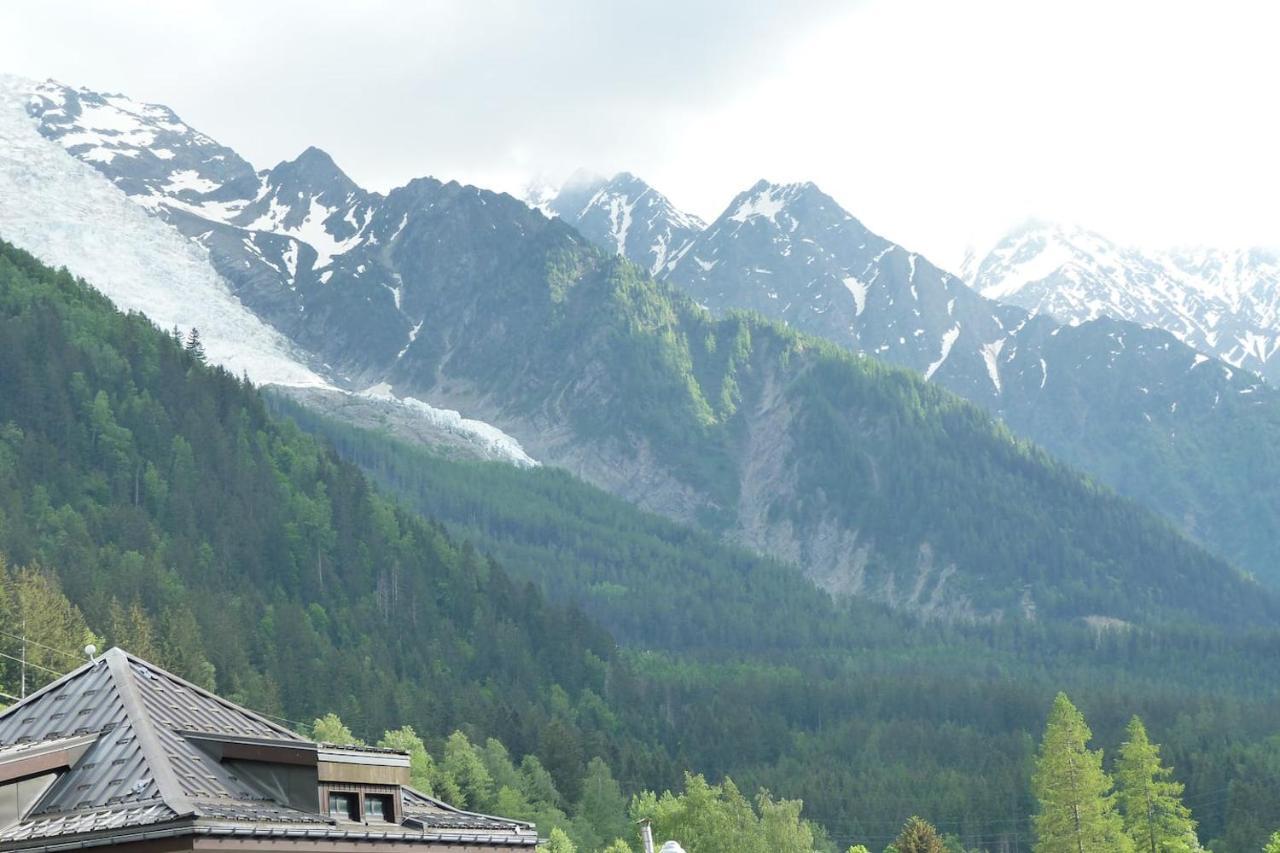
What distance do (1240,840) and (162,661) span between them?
101269 millimetres

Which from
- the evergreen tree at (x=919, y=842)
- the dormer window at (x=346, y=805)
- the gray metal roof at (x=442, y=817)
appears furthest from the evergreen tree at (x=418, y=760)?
the dormer window at (x=346, y=805)

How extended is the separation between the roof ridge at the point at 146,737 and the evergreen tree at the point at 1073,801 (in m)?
117

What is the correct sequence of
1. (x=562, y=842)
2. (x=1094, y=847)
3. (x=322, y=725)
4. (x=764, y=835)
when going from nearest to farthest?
(x=1094, y=847) → (x=562, y=842) → (x=764, y=835) → (x=322, y=725)

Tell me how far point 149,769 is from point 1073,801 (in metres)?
121

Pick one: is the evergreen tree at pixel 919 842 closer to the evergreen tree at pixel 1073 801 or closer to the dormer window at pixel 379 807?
the evergreen tree at pixel 1073 801

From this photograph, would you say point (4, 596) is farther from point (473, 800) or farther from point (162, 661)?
point (473, 800)

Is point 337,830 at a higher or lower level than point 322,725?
Answer: higher

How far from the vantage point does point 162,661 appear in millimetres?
199750

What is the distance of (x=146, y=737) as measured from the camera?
1204 inches

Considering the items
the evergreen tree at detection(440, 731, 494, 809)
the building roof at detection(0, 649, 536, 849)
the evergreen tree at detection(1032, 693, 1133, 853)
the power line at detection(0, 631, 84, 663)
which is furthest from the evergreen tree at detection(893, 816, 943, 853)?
the building roof at detection(0, 649, 536, 849)

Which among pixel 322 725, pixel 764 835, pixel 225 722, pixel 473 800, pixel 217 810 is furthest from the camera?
pixel 473 800

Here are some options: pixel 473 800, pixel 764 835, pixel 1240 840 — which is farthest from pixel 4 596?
pixel 1240 840

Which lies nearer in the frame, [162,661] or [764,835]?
[764,835]

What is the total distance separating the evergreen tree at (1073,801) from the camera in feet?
465
